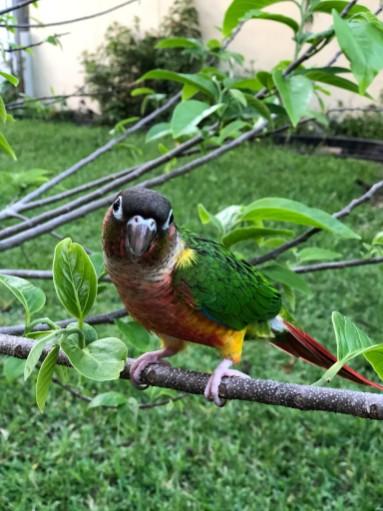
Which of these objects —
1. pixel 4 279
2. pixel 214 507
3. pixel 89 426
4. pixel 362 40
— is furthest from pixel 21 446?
pixel 362 40

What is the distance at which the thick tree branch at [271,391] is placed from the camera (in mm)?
557

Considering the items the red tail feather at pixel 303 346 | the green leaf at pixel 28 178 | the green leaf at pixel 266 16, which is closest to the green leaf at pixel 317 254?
the red tail feather at pixel 303 346

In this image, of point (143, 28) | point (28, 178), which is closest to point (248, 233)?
point (28, 178)

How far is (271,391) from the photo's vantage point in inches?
24.4

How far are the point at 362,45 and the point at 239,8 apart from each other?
11.9 inches

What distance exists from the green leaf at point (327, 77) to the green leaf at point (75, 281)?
1.84ft

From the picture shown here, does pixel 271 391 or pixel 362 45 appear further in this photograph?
pixel 362 45

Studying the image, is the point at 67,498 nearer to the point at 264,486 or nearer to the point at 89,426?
the point at 89,426

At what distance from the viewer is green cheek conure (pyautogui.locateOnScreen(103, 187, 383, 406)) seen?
820mm

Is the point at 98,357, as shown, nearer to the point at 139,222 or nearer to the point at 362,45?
the point at 139,222

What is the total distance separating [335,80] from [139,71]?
7.92m

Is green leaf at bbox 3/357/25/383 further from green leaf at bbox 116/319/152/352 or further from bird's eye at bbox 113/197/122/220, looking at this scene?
bird's eye at bbox 113/197/122/220

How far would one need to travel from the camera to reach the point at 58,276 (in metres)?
0.65

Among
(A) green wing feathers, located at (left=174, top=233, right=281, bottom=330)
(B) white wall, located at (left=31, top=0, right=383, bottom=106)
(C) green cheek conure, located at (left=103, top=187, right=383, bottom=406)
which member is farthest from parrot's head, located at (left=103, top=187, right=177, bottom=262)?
(B) white wall, located at (left=31, top=0, right=383, bottom=106)
